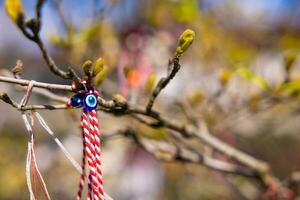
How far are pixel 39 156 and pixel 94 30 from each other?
2.01m

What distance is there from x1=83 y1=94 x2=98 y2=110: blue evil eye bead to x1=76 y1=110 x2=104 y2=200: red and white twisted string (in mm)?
10

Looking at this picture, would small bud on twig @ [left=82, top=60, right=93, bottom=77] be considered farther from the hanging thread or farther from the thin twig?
the thin twig

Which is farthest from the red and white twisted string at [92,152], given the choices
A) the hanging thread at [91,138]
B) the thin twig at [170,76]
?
the thin twig at [170,76]

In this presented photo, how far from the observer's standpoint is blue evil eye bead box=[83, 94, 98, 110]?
28.8 inches

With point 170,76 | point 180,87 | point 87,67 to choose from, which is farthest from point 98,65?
point 180,87

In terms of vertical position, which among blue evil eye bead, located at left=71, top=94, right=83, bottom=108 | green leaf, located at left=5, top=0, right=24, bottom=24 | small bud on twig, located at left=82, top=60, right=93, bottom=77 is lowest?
blue evil eye bead, located at left=71, top=94, right=83, bottom=108

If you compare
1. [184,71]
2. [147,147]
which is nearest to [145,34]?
[184,71]

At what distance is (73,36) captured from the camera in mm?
1424

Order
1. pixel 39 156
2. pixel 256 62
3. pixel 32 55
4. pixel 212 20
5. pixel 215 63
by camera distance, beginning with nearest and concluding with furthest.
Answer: pixel 215 63, pixel 256 62, pixel 212 20, pixel 39 156, pixel 32 55

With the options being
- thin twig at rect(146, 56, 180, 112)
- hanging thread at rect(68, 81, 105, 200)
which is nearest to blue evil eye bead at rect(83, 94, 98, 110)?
hanging thread at rect(68, 81, 105, 200)

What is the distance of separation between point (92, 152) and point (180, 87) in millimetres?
1565

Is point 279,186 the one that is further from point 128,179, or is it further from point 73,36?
point 128,179

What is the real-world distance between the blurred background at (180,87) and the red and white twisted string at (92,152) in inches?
10.3

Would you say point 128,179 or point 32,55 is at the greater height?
point 32,55
